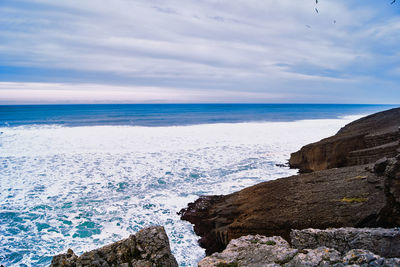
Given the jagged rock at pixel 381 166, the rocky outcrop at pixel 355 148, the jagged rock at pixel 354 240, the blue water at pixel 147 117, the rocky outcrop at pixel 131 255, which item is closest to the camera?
the jagged rock at pixel 354 240

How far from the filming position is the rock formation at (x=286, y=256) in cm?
376

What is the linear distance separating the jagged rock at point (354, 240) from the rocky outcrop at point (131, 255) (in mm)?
2739

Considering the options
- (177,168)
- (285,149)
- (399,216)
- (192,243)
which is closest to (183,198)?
(192,243)

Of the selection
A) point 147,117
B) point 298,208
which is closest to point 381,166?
point 298,208

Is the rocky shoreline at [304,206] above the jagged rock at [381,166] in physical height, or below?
below

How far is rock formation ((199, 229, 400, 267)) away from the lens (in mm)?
3757

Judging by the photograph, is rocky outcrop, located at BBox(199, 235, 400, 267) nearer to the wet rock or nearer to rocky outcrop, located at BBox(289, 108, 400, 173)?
the wet rock

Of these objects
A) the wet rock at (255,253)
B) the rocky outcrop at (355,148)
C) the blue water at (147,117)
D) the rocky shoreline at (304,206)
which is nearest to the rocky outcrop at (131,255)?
the wet rock at (255,253)

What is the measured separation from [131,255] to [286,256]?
284 centimetres

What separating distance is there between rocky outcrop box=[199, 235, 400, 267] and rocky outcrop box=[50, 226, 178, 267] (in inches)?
32.9

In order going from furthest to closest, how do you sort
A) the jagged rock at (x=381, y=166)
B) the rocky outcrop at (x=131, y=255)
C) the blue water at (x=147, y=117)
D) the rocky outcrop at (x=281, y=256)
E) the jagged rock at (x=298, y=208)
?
the blue water at (x=147, y=117) → the jagged rock at (x=381, y=166) → the jagged rock at (x=298, y=208) → the rocky outcrop at (x=131, y=255) → the rocky outcrop at (x=281, y=256)

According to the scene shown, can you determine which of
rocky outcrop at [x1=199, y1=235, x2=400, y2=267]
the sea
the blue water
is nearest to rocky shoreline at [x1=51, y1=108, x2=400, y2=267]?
rocky outcrop at [x1=199, y1=235, x2=400, y2=267]

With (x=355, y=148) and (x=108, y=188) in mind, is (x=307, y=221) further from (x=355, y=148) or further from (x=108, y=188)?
(x=108, y=188)

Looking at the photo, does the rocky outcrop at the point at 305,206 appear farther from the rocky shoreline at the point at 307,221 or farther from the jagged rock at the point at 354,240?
the jagged rock at the point at 354,240
